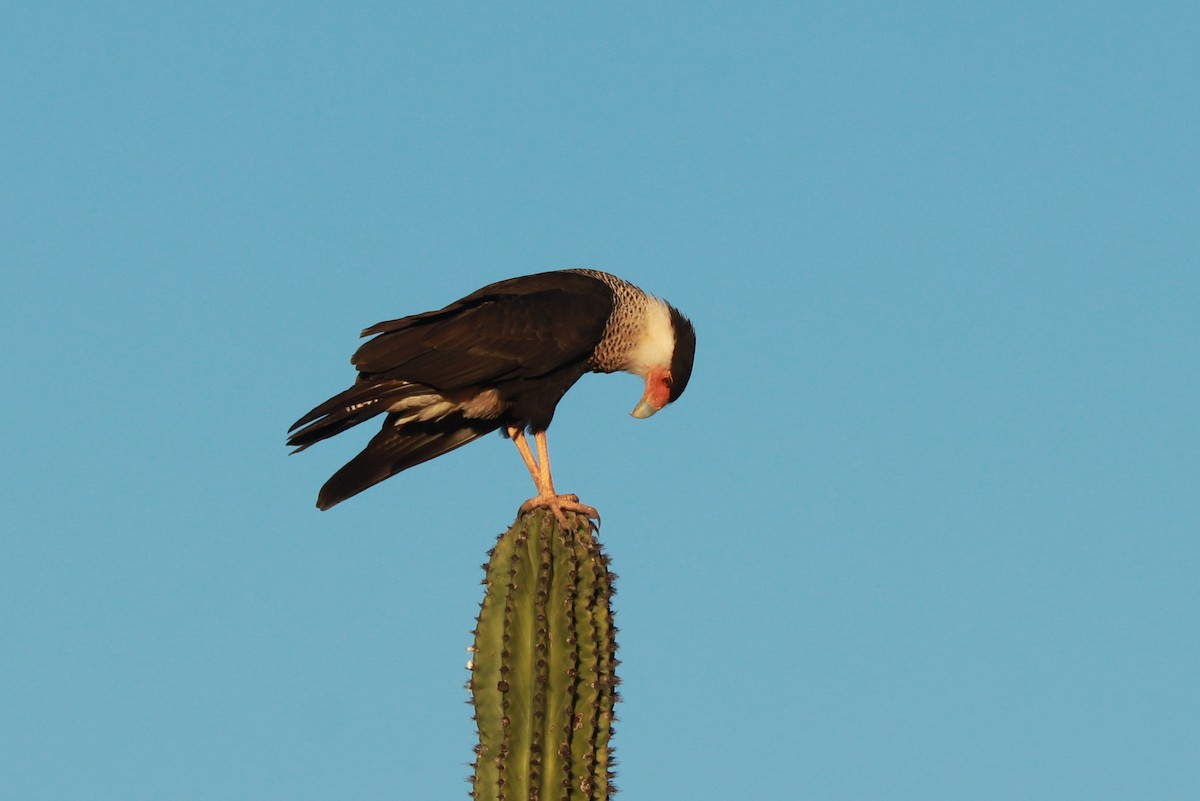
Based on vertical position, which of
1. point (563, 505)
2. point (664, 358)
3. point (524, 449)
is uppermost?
point (664, 358)

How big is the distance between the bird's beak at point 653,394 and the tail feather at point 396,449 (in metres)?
0.99

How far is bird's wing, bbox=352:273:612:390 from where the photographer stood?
6.44 m

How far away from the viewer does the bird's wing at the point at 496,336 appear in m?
6.44

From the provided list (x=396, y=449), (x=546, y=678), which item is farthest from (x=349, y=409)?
(x=546, y=678)

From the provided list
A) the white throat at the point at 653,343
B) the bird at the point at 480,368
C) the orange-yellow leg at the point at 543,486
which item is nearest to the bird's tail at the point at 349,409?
the bird at the point at 480,368

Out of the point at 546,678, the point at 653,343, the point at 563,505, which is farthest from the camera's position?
the point at 653,343

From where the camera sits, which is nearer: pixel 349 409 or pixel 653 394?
pixel 349 409

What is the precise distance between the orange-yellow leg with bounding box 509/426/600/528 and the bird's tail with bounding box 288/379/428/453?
0.76 meters

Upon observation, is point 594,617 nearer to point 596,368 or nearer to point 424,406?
point 424,406

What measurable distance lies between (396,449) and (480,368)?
1.88 ft

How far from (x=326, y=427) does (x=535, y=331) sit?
1243 mm

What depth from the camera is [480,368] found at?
6582mm

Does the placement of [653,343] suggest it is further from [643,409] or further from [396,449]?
[396,449]

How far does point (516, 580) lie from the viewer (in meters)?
4.76
